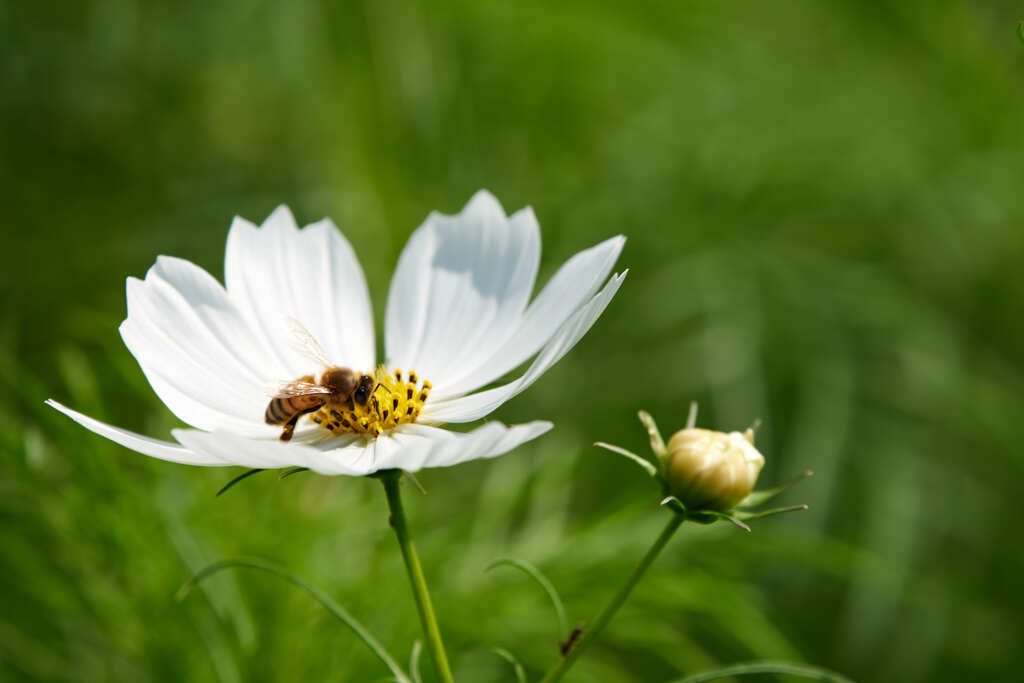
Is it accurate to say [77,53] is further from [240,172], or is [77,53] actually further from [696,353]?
[696,353]

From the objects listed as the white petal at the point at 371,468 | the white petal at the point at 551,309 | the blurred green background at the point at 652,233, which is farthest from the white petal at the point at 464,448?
the blurred green background at the point at 652,233

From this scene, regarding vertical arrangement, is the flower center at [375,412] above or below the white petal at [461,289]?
below

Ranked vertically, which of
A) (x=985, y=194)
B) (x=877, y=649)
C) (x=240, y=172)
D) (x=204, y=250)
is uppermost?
(x=985, y=194)

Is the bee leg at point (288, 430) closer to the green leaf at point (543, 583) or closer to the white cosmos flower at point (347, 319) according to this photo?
the white cosmos flower at point (347, 319)

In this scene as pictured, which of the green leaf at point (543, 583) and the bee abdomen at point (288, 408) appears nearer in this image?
the green leaf at point (543, 583)

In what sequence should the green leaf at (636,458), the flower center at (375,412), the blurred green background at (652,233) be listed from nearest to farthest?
the green leaf at (636,458), the flower center at (375,412), the blurred green background at (652,233)

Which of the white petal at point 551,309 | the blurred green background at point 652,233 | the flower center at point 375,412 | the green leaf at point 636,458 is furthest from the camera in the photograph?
the blurred green background at point 652,233

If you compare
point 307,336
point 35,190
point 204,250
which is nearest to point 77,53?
point 35,190

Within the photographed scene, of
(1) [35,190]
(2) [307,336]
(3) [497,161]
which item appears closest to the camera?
(2) [307,336]

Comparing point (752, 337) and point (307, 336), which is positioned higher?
point (307, 336)
